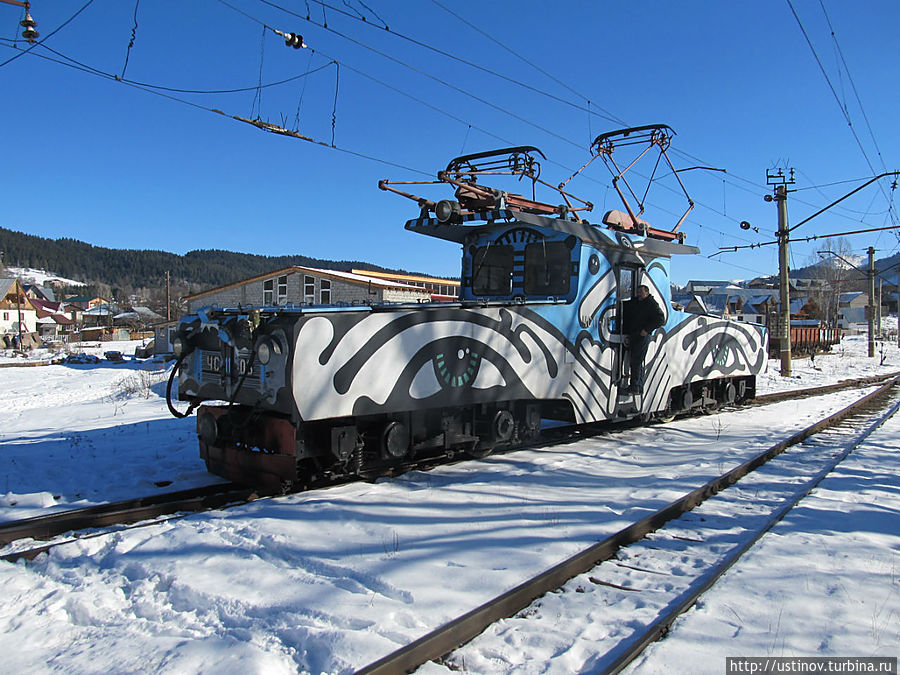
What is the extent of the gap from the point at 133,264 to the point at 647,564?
21210 centimetres

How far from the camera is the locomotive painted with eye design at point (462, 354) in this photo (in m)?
5.18

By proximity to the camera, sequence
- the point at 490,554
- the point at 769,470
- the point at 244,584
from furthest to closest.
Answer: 1. the point at 769,470
2. the point at 490,554
3. the point at 244,584

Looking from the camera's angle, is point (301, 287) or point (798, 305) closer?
point (301, 287)

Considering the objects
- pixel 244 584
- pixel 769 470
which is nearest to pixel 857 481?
pixel 769 470

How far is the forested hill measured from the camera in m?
178

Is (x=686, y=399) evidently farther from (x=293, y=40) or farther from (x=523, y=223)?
(x=293, y=40)

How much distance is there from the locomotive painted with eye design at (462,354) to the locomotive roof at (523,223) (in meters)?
0.02

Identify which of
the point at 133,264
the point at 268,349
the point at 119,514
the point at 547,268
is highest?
the point at 133,264

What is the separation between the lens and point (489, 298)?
829cm

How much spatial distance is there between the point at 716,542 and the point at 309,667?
9.84ft

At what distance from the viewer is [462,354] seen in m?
6.07

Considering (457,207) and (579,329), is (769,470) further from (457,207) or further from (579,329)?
(457,207)

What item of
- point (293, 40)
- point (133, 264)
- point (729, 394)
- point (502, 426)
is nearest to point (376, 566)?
point (502, 426)

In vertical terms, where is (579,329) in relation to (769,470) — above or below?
above
